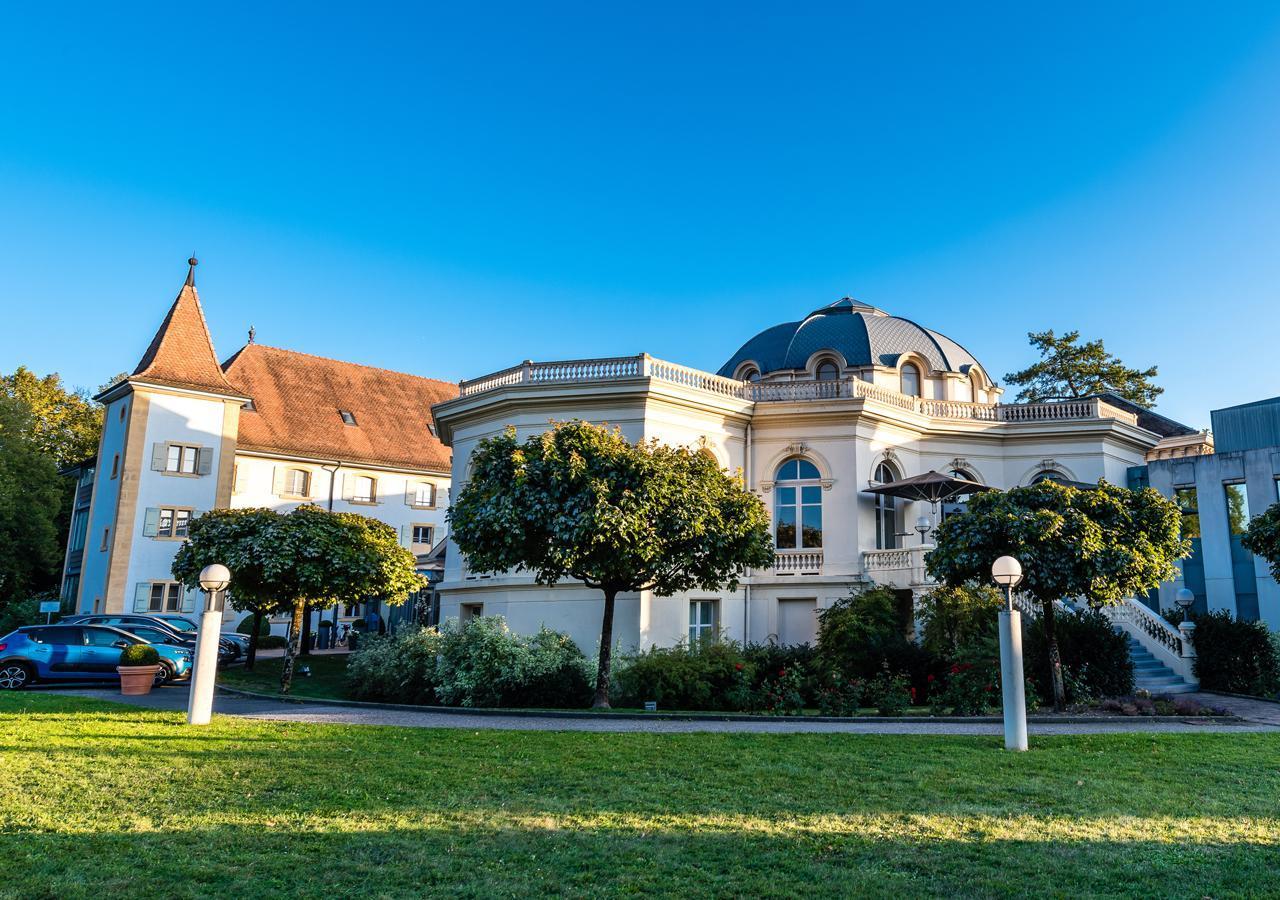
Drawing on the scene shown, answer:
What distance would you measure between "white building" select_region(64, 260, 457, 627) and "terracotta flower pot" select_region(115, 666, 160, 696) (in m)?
20.6

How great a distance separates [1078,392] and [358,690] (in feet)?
120

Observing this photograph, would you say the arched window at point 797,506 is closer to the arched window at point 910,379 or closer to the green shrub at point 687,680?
the green shrub at point 687,680

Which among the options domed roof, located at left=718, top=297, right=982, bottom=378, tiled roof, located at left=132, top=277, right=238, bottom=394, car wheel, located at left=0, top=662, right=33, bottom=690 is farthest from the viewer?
tiled roof, located at left=132, top=277, right=238, bottom=394

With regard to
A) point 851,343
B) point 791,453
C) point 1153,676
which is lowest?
point 1153,676

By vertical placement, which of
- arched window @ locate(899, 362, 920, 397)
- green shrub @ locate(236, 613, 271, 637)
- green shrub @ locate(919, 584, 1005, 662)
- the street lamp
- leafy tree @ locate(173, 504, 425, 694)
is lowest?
green shrub @ locate(236, 613, 271, 637)

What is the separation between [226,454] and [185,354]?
482 cm

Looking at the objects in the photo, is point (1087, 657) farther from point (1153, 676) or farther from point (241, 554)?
point (241, 554)

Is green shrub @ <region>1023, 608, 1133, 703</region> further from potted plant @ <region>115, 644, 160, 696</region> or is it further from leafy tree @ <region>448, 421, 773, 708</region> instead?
potted plant @ <region>115, 644, 160, 696</region>

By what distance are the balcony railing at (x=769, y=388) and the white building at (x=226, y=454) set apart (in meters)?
18.9

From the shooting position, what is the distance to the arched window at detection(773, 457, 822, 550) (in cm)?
2592

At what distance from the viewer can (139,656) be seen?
65.7 feet

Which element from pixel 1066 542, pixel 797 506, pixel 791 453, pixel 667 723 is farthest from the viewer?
pixel 791 453

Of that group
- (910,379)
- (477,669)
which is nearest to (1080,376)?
(910,379)

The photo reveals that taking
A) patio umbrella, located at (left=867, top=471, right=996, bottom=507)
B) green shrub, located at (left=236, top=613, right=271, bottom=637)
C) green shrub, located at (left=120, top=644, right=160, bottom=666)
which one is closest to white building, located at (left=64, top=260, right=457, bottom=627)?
green shrub, located at (left=236, top=613, right=271, bottom=637)
